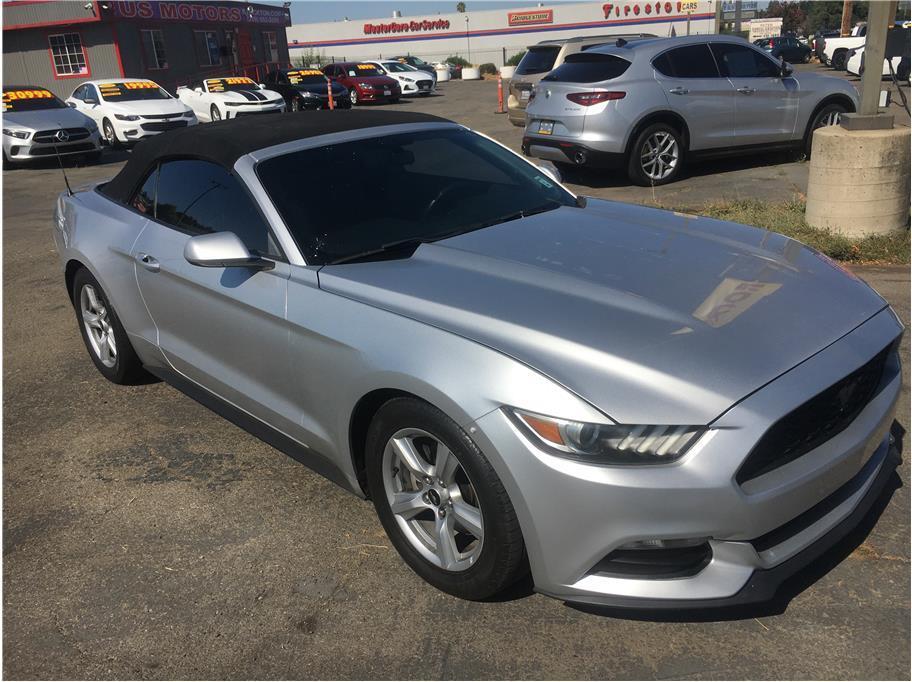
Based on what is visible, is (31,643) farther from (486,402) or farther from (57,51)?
(57,51)

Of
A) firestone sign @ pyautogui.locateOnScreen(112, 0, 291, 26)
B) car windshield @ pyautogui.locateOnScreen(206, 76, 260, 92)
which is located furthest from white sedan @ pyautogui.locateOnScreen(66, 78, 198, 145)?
firestone sign @ pyautogui.locateOnScreen(112, 0, 291, 26)

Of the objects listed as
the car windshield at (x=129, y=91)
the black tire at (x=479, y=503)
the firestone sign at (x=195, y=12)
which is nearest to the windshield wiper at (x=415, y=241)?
the black tire at (x=479, y=503)

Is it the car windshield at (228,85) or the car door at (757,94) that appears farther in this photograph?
the car windshield at (228,85)

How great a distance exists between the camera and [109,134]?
1892 centimetres

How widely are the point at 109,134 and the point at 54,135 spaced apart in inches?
130

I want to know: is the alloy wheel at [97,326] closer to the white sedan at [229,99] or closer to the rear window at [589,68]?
the rear window at [589,68]

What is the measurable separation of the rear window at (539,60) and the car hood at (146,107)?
29.8 ft

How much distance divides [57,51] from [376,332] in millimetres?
35933

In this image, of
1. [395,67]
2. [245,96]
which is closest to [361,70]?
[395,67]

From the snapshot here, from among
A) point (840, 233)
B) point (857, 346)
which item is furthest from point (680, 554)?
point (840, 233)

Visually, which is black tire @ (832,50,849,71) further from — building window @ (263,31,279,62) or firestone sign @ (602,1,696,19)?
firestone sign @ (602,1,696,19)

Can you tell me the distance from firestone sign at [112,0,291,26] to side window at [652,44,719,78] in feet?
90.8

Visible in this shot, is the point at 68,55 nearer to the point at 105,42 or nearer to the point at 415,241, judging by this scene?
the point at 105,42

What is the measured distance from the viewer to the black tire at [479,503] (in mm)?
2518
